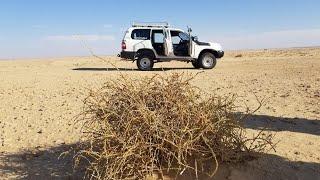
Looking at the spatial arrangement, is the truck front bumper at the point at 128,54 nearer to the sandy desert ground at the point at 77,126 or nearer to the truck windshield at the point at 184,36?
the truck windshield at the point at 184,36

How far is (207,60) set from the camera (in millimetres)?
24047

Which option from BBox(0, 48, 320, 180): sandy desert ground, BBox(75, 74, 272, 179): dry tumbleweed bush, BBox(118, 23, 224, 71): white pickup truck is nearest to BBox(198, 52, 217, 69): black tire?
BBox(118, 23, 224, 71): white pickup truck

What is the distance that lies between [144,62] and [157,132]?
57.6 ft

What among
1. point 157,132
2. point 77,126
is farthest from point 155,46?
point 157,132

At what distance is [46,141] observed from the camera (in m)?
8.34

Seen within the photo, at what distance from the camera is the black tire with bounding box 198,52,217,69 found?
23.9 meters

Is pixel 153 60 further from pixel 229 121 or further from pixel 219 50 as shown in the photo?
pixel 229 121

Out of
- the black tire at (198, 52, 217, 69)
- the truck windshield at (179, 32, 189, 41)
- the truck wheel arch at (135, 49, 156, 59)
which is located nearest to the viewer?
the truck wheel arch at (135, 49, 156, 59)

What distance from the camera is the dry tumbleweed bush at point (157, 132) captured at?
17.9 ft

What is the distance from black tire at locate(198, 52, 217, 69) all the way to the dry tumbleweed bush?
17832 mm

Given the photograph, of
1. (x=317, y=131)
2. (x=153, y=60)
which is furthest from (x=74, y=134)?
(x=153, y=60)

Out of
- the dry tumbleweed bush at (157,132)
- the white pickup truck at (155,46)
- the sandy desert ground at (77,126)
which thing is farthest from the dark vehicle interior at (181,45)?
the dry tumbleweed bush at (157,132)

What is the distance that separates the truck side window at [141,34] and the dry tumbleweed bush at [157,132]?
55.3 feet

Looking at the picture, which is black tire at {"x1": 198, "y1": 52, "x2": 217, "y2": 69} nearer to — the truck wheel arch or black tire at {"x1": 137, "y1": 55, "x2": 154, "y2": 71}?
the truck wheel arch
